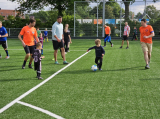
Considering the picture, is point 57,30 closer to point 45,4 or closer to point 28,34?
point 28,34

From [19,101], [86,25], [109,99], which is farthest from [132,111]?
[86,25]

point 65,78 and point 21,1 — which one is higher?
point 21,1

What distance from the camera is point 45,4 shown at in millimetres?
42344

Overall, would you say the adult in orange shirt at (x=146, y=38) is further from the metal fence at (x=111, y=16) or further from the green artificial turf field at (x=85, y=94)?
the metal fence at (x=111, y=16)

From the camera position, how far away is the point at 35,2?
41.9 meters

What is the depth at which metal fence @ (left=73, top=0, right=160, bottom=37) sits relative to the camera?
31.2 meters

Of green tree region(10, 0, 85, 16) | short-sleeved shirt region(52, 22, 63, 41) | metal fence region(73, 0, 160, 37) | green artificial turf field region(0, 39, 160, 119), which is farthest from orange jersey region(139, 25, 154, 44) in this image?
green tree region(10, 0, 85, 16)

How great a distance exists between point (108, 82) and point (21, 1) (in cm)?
4021

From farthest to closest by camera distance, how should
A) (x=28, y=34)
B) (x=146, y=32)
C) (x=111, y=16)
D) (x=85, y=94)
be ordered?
(x=111, y=16) → (x=146, y=32) → (x=28, y=34) → (x=85, y=94)

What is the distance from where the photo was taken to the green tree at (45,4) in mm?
39981

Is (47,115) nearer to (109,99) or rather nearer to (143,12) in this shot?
(109,99)

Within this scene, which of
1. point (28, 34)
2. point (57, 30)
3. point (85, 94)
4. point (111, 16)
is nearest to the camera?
point (85, 94)

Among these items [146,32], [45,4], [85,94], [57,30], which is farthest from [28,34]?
[45,4]

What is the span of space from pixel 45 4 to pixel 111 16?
1552cm
